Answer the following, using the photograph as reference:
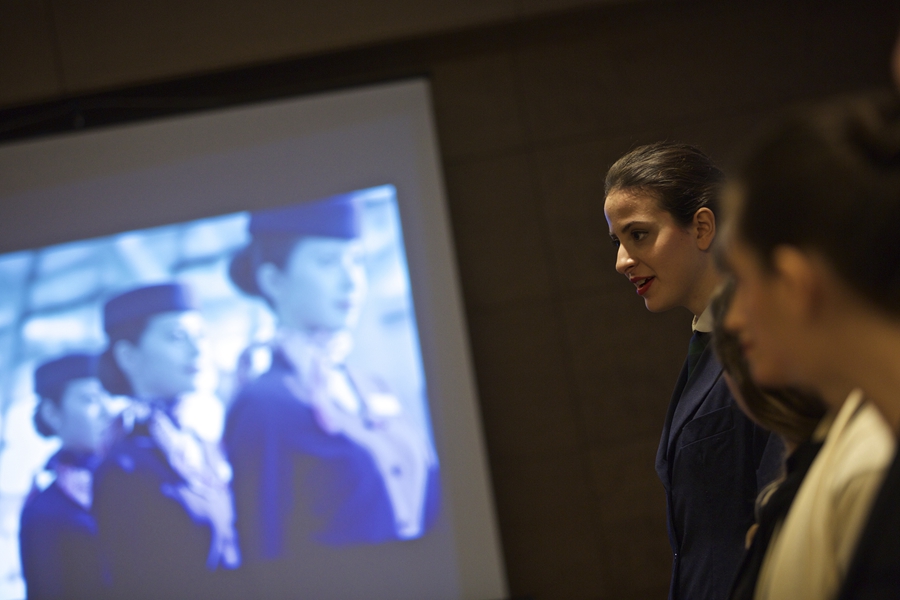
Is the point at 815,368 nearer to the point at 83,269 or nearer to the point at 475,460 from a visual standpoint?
the point at 475,460

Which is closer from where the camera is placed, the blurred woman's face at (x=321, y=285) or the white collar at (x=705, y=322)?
the white collar at (x=705, y=322)

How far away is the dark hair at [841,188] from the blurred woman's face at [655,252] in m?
0.78

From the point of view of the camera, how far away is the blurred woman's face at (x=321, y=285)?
2908mm

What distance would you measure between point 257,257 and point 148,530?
114 cm

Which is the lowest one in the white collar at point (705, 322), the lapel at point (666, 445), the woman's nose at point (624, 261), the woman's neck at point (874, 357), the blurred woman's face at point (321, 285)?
the lapel at point (666, 445)

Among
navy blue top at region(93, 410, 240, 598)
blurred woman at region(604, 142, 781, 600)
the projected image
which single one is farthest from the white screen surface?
blurred woman at region(604, 142, 781, 600)

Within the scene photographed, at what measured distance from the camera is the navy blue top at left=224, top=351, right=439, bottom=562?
2.83 m

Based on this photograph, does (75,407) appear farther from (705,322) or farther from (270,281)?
(705,322)

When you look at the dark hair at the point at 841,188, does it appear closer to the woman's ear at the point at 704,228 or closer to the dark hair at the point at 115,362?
the woman's ear at the point at 704,228

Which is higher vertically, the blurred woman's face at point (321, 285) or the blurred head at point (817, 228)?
the blurred woman's face at point (321, 285)

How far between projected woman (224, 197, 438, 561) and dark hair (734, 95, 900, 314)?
7.84ft

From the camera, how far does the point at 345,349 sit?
291 cm

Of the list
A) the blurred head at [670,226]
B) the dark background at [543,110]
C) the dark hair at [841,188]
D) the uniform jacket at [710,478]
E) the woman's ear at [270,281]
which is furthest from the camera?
the dark background at [543,110]

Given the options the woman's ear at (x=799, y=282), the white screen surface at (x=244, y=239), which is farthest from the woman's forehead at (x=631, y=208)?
the white screen surface at (x=244, y=239)
